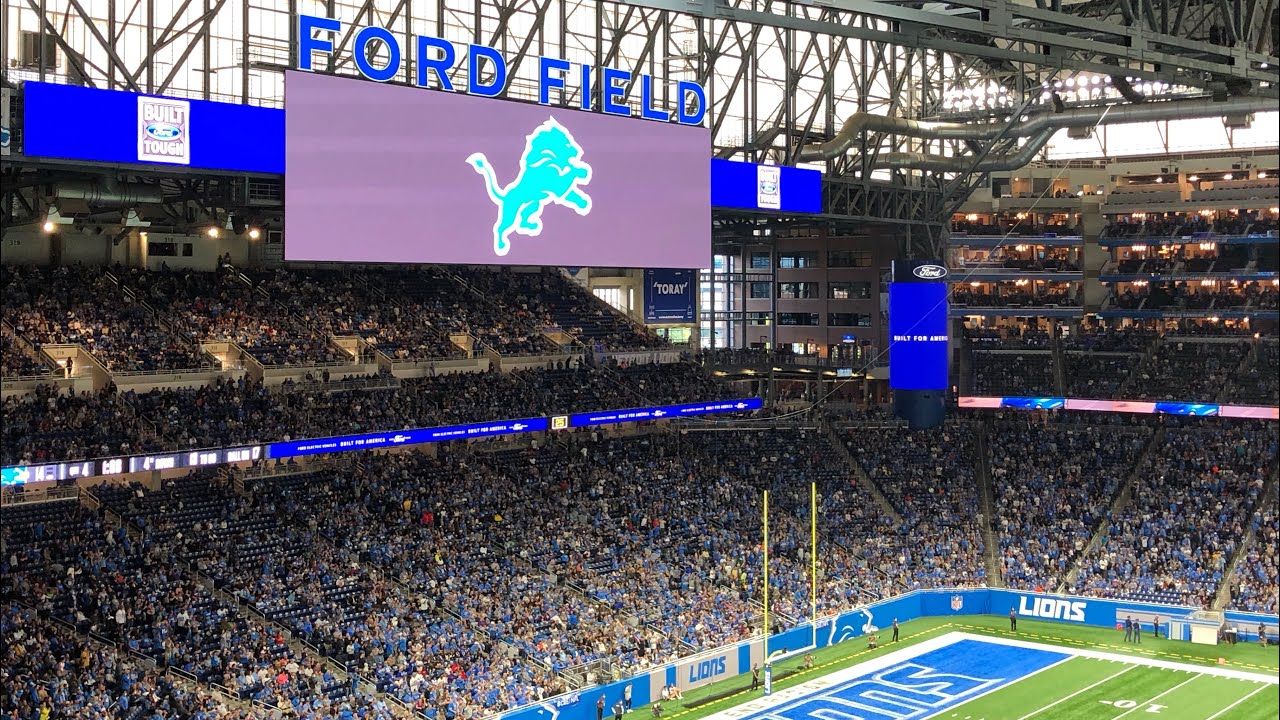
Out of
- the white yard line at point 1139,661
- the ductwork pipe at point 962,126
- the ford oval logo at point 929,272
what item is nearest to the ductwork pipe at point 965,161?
the ductwork pipe at point 962,126

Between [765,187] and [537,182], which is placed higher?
[765,187]

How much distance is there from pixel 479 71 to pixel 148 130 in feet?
26.3

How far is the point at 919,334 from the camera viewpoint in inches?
1876

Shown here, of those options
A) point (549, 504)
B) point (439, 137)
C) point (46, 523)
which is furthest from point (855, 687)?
point (46, 523)

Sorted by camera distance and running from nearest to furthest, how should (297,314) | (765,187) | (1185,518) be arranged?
(297,314) < (765,187) < (1185,518)

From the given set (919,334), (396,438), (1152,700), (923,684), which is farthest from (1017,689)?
(396,438)

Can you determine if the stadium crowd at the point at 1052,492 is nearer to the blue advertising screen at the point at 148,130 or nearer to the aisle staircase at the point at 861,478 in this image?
the aisle staircase at the point at 861,478

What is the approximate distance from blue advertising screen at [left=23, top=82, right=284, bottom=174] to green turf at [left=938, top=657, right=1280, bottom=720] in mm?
20030

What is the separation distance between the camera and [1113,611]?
4134 cm

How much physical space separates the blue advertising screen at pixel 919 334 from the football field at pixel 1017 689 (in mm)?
11220

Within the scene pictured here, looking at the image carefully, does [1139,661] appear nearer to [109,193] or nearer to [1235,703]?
[1235,703]

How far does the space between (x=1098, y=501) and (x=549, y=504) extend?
712 inches

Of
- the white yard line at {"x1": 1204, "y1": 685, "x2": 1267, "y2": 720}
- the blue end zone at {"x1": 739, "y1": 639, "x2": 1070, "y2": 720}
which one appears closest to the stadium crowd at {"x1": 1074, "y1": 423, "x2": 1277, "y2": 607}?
the blue end zone at {"x1": 739, "y1": 639, "x2": 1070, "y2": 720}

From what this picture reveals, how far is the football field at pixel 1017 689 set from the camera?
110 ft
